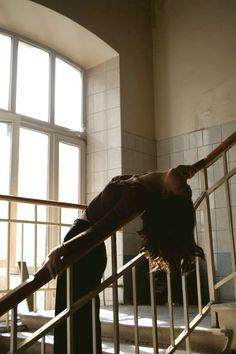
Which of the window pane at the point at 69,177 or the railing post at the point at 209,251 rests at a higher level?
the window pane at the point at 69,177

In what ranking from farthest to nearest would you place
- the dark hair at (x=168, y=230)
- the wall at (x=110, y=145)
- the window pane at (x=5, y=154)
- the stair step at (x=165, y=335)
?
the wall at (x=110, y=145)
the window pane at (x=5, y=154)
the stair step at (x=165, y=335)
the dark hair at (x=168, y=230)

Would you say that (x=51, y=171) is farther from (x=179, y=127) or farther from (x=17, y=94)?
(x=179, y=127)

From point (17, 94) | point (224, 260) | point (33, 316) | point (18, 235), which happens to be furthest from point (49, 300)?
point (17, 94)

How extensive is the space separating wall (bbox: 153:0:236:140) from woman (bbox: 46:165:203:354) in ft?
9.83

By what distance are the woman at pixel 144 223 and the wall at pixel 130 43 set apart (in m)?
3.19

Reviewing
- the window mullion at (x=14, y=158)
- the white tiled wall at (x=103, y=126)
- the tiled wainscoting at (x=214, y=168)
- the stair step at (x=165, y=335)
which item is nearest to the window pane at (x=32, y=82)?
the window mullion at (x=14, y=158)

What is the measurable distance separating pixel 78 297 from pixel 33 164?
2935mm

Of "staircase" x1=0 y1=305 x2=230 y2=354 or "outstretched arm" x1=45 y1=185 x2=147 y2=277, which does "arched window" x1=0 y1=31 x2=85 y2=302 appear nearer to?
"staircase" x1=0 y1=305 x2=230 y2=354

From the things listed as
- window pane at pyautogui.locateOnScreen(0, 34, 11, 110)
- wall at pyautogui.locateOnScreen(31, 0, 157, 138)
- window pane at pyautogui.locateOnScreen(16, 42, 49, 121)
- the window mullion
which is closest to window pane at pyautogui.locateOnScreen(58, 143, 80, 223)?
window pane at pyautogui.locateOnScreen(16, 42, 49, 121)

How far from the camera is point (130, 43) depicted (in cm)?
515

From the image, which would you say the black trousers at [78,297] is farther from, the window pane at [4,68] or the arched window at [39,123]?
the window pane at [4,68]

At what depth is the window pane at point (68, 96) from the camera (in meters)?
5.00

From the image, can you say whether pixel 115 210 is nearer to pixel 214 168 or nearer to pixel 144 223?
pixel 144 223

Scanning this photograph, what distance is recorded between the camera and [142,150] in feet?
16.4
